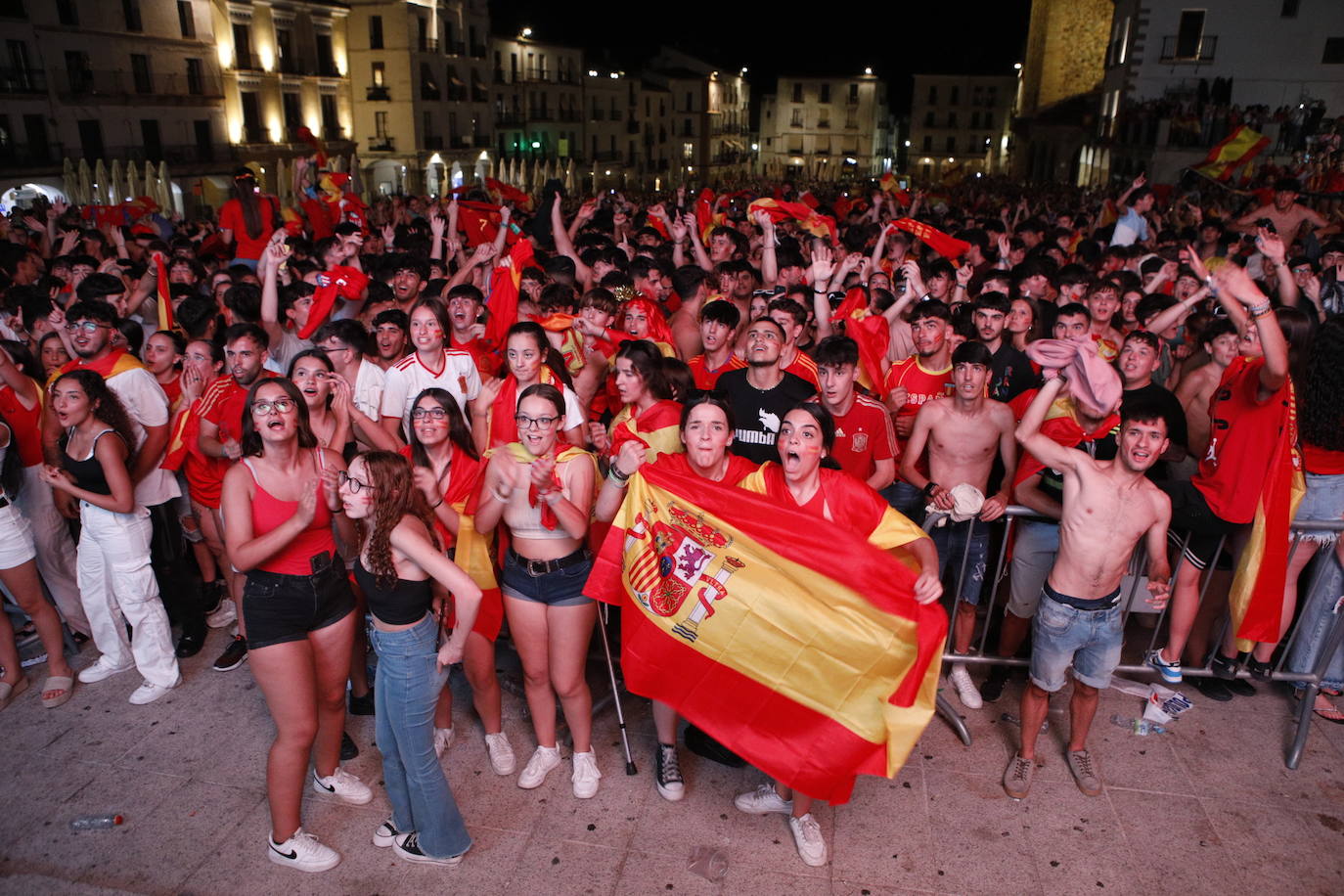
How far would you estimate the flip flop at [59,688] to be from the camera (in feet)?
17.5

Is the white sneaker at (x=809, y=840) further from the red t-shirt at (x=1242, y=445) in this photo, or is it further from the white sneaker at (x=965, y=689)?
the red t-shirt at (x=1242, y=445)

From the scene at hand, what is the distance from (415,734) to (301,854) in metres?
0.91

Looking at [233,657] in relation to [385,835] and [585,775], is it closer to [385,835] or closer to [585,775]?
[385,835]

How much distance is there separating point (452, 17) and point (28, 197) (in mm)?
27851

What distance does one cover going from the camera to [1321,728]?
16.7ft

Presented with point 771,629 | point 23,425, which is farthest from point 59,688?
point 771,629

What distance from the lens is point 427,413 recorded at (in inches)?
179

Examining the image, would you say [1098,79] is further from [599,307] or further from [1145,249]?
[599,307]

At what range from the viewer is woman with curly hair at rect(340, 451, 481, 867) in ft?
12.1

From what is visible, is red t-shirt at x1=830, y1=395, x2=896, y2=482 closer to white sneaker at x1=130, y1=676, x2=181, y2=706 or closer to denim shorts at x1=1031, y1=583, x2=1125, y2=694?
denim shorts at x1=1031, y1=583, x2=1125, y2=694

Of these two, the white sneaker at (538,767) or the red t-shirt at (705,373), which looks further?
the red t-shirt at (705,373)

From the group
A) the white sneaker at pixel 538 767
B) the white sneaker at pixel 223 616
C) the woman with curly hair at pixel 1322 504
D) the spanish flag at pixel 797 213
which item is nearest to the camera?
the white sneaker at pixel 538 767

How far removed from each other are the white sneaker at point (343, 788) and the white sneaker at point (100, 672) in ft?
6.78

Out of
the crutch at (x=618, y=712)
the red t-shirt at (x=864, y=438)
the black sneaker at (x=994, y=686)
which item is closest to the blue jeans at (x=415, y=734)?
the crutch at (x=618, y=712)
